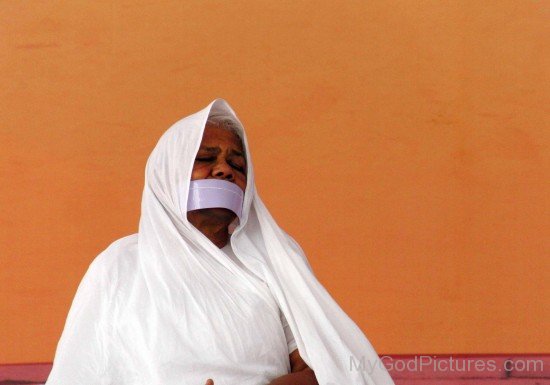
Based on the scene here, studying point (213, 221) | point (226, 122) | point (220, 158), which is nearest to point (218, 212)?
point (213, 221)

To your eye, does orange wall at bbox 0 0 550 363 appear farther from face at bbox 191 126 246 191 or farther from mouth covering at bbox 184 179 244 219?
mouth covering at bbox 184 179 244 219

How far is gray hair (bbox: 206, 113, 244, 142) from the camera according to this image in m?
3.46

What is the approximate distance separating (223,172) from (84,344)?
0.64 m

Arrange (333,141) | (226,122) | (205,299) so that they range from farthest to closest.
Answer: (333,141) → (226,122) → (205,299)

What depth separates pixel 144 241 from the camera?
325 cm

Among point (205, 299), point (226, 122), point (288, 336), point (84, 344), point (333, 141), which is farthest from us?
point (333, 141)

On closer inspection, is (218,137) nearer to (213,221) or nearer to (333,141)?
(213,221)

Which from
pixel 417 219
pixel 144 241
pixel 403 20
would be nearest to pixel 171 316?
pixel 144 241

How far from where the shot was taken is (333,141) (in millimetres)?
4617

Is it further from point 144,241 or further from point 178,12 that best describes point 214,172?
point 178,12

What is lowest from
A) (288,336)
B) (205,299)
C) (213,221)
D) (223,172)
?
(288,336)

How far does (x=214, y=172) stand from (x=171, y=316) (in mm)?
460

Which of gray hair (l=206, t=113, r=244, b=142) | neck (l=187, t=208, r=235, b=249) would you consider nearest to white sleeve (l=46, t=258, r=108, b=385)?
neck (l=187, t=208, r=235, b=249)

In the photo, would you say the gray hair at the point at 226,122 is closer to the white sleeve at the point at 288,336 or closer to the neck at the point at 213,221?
the neck at the point at 213,221
